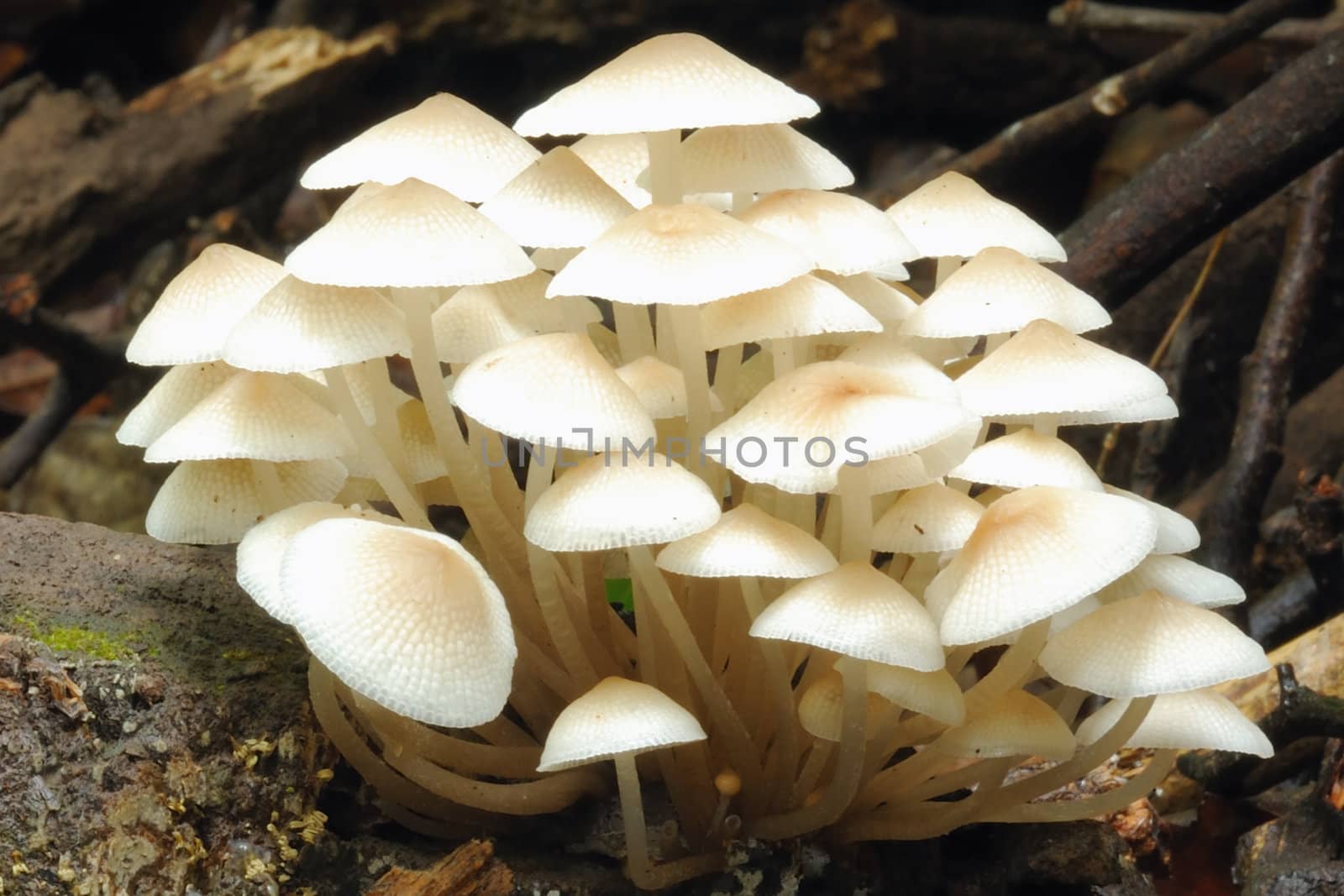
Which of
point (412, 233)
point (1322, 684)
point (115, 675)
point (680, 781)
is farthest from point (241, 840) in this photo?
point (1322, 684)

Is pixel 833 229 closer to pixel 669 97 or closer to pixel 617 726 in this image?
pixel 669 97

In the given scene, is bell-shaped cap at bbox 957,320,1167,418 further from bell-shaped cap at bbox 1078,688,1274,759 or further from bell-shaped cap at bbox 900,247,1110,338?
bell-shaped cap at bbox 1078,688,1274,759

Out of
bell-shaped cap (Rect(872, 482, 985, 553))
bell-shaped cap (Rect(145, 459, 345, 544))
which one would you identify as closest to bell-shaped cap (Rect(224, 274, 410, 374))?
bell-shaped cap (Rect(145, 459, 345, 544))

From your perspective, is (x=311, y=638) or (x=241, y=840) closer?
(x=311, y=638)

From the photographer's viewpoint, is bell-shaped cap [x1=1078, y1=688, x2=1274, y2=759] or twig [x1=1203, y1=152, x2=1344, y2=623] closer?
bell-shaped cap [x1=1078, y1=688, x2=1274, y2=759]

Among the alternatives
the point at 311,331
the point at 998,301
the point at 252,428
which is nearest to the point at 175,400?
the point at 252,428

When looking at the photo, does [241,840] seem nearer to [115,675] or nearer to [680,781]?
[115,675]
